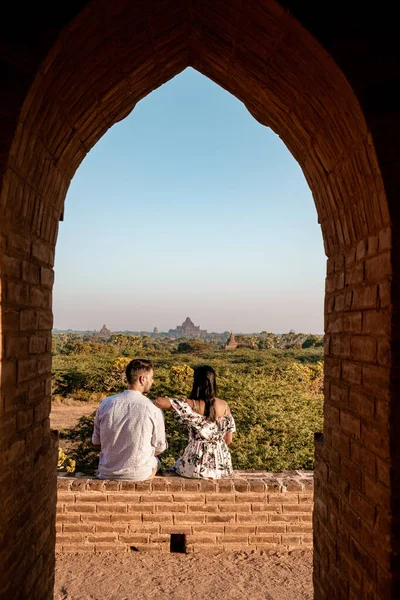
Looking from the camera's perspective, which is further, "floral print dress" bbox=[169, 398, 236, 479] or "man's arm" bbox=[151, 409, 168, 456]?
"floral print dress" bbox=[169, 398, 236, 479]

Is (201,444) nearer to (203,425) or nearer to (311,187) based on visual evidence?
(203,425)

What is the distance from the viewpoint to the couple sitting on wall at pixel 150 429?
529cm

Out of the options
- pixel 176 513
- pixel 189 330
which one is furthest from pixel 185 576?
pixel 189 330

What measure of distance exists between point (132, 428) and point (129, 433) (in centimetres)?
7

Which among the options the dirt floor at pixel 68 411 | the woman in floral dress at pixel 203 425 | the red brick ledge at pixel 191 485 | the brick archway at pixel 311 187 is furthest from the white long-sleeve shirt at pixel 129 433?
the dirt floor at pixel 68 411

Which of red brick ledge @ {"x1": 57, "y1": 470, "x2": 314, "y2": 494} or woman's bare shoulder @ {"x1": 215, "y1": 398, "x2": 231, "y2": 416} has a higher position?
woman's bare shoulder @ {"x1": 215, "y1": 398, "x2": 231, "y2": 416}

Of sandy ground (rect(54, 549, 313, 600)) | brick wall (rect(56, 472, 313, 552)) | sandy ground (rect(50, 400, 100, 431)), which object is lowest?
sandy ground (rect(50, 400, 100, 431))

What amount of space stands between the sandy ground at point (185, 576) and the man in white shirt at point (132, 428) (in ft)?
2.61

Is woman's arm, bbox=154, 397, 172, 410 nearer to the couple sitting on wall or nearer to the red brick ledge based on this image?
the couple sitting on wall

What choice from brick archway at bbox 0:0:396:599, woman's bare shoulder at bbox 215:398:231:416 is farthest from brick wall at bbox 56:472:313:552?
brick archway at bbox 0:0:396:599

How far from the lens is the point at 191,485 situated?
5340 mm

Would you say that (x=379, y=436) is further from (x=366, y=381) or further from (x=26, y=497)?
(x=26, y=497)

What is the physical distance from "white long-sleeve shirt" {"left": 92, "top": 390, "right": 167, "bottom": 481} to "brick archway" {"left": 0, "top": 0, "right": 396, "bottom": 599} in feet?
5.52

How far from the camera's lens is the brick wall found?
5285mm
